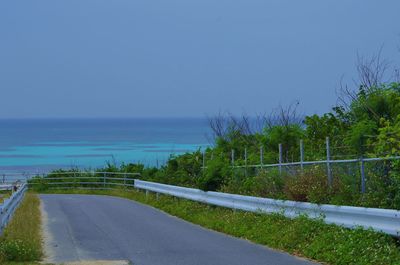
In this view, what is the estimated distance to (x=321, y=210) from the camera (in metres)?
12.9

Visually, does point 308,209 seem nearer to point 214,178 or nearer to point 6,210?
point 6,210

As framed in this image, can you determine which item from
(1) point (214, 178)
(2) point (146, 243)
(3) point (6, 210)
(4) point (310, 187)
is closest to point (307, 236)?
(4) point (310, 187)

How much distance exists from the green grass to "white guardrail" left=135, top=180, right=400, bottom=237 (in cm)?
15

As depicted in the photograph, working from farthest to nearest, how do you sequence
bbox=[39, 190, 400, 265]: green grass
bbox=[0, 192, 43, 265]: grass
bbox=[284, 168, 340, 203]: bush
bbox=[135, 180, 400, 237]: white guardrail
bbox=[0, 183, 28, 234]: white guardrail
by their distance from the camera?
bbox=[284, 168, 340, 203]: bush, bbox=[0, 183, 28, 234]: white guardrail, bbox=[0, 192, 43, 265]: grass, bbox=[135, 180, 400, 237]: white guardrail, bbox=[39, 190, 400, 265]: green grass

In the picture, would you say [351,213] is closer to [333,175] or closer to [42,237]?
[333,175]

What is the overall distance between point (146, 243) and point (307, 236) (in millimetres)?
3660

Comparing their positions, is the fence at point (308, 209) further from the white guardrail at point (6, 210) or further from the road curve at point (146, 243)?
the white guardrail at point (6, 210)

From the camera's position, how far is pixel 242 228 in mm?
15242

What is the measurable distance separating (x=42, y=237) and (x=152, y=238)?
8.96 ft

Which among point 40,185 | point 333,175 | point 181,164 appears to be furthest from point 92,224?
point 40,185

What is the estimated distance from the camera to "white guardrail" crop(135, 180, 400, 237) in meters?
10.6

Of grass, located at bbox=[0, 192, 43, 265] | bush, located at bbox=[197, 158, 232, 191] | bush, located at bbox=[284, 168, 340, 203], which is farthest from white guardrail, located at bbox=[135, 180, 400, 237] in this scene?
grass, located at bbox=[0, 192, 43, 265]

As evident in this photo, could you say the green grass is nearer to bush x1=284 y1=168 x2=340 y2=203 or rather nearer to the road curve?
the road curve

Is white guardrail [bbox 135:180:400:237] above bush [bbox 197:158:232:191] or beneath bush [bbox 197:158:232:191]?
beneath
